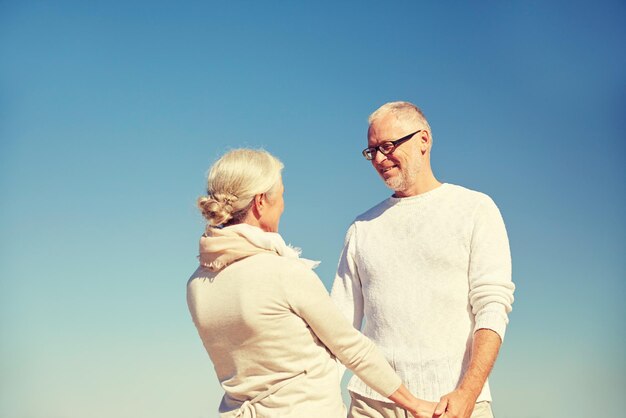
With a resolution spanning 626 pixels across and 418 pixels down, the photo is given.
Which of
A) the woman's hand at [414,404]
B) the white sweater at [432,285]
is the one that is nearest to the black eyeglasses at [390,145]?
the white sweater at [432,285]

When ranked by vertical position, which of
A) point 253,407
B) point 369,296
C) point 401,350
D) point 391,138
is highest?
point 391,138

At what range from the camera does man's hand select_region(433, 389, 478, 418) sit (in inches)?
145

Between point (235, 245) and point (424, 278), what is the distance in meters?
1.45

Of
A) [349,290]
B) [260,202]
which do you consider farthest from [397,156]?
[260,202]

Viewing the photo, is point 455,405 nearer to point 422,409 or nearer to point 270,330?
point 422,409

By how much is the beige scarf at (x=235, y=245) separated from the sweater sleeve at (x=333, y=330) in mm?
151

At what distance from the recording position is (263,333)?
311 cm

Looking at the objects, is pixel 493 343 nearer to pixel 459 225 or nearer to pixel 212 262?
pixel 459 225

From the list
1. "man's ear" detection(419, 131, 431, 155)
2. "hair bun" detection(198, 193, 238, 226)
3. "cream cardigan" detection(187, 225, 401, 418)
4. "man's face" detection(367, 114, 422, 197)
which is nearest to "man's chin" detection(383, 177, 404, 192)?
"man's face" detection(367, 114, 422, 197)

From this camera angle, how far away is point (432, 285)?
13.6 feet

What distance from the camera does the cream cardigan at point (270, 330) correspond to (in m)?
3.12

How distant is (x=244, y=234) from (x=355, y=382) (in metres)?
1.42

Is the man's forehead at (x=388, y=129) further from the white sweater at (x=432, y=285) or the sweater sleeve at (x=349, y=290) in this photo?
the sweater sleeve at (x=349, y=290)

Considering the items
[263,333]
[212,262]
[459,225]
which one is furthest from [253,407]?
[459,225]
